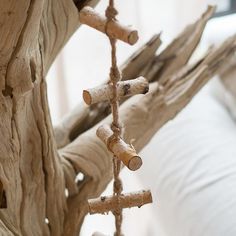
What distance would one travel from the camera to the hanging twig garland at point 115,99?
1.79ft

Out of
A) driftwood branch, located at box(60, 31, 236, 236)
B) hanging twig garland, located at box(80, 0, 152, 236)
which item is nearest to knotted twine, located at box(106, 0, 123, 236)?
hanging twig garland, located at box(80, 0, 152, 236)

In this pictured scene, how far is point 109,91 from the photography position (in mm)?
581

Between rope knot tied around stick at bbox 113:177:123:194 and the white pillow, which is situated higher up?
rope knot tied around stick at bbox 113:177:123:194

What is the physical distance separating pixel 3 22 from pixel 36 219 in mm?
266

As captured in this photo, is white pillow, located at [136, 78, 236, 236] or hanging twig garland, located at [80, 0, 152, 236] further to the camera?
white pillow, located at [136, 78, 236, 236]

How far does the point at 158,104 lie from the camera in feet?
2.73

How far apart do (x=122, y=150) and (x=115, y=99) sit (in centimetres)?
5

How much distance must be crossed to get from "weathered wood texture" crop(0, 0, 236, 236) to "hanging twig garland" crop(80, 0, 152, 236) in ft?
0.23

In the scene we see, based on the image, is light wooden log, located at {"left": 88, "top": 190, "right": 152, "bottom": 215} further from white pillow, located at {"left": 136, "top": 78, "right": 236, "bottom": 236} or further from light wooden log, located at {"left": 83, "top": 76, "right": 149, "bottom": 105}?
white pillow, located at {"left": 136, "top": 78, "right": 236, "bottom": 236}

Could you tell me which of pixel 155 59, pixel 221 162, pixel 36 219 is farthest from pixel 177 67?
pixel 36 219

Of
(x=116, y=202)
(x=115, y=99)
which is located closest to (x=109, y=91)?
(x=115, y=99)

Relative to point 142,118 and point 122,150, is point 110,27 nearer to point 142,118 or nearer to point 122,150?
point 122,150

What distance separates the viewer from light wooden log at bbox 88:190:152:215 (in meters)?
0.62

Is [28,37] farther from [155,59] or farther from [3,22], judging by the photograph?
[155,59]
